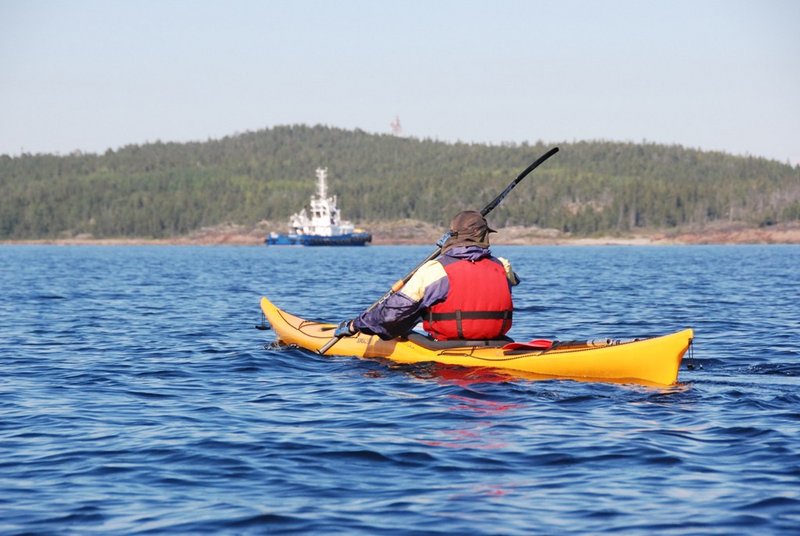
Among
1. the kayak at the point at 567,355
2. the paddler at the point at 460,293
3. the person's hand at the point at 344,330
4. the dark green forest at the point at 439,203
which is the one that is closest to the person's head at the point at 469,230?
the paddler at the point at 460,293

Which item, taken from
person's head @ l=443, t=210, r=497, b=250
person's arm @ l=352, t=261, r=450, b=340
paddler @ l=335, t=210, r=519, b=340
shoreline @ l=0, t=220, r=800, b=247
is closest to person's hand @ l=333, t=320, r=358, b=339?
person's arm @ l=352, t=261, r=450, b=340

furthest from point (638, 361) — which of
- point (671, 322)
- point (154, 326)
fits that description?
point (154, 326)

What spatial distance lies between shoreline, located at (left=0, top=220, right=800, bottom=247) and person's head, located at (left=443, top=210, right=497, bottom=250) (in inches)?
5206

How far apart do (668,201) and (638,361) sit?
496 feet

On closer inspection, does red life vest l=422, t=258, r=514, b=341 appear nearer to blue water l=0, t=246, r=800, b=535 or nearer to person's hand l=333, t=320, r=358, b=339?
blue water l=0, t=246, r=800, b=535

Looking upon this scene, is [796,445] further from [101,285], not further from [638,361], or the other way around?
[101,285]

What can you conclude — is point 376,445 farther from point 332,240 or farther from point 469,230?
point 332,240

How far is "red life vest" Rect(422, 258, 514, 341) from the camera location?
38.3 ft

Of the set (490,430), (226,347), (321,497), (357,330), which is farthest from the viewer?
(226,347)

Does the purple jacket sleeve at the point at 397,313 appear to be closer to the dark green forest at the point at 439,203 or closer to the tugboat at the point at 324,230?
the tugboat at the point at 324,230

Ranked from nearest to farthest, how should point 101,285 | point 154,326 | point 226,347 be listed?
point 226,347, point 154,326, point 101,285

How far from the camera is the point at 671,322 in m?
20.0

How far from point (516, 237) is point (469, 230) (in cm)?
14312

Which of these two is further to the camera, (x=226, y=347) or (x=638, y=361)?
(x=226, y=347)
